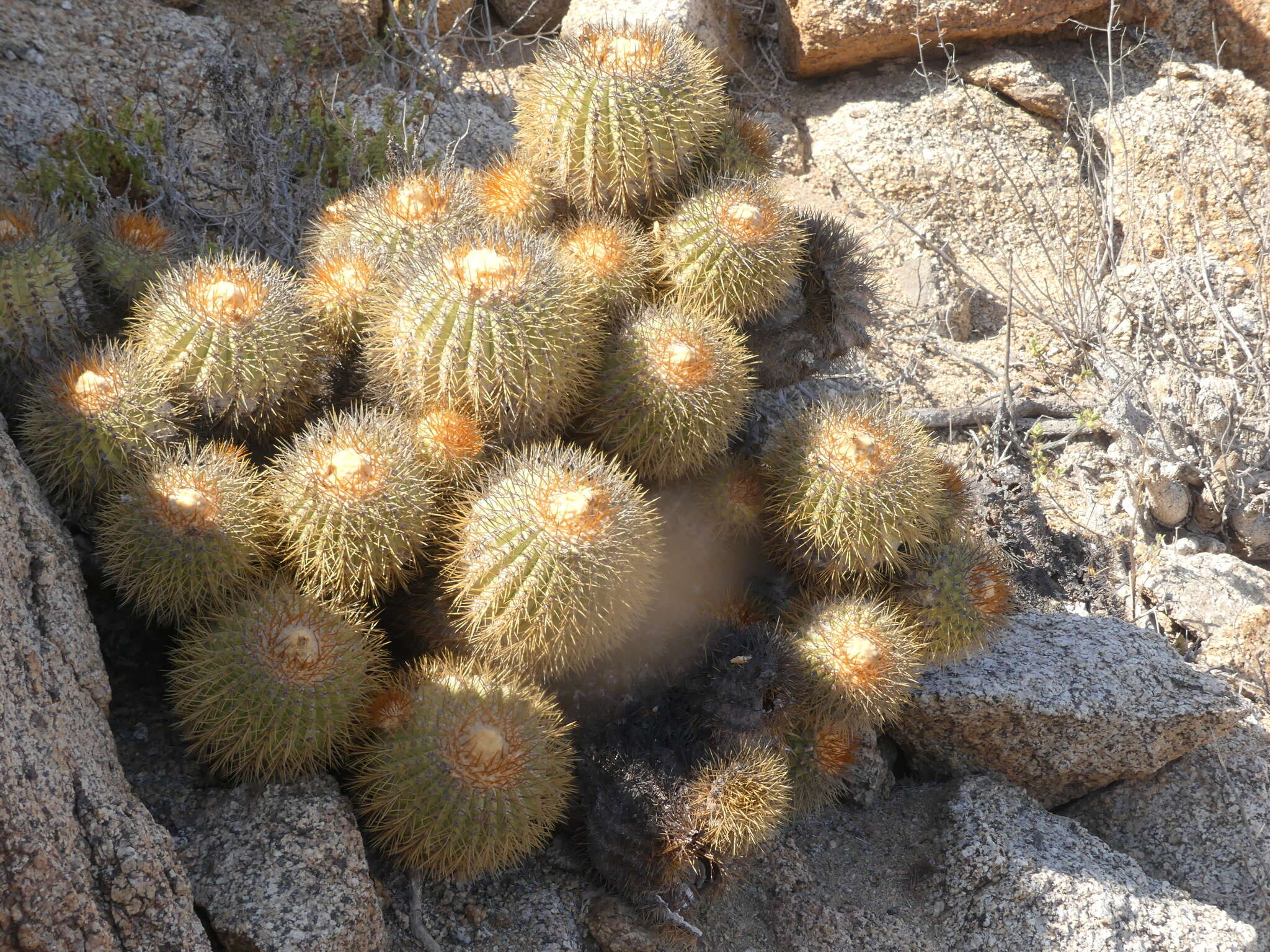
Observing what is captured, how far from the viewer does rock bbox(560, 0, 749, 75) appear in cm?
549

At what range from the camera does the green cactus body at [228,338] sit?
105 inches

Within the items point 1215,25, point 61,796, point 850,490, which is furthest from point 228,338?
point 1215,25

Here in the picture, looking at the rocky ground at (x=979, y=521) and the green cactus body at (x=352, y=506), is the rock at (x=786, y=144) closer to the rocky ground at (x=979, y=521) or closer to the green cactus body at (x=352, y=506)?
the rocky ground at (x=979, y=521)

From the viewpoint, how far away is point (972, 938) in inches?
117

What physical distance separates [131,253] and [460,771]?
1.83 m

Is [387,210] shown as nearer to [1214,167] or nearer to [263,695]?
[263,695]

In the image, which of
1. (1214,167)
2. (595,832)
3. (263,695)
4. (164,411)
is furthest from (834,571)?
(1214,167)

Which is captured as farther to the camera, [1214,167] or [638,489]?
[1214,167]

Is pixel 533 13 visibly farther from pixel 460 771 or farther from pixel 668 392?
pixel 460 771

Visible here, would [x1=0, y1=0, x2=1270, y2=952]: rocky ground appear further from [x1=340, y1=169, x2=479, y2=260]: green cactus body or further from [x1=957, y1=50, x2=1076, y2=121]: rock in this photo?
[x1=340, y1=169, x2=479, y2=260]: green cactus body

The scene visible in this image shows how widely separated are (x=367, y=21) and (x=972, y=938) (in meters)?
5.03

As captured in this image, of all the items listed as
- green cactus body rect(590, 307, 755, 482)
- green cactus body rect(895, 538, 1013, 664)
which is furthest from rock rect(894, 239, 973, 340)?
green cactus body rect(590, 307, 755, 482)

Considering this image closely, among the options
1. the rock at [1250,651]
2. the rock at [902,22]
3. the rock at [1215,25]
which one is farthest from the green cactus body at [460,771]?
the rock at [1215,25]

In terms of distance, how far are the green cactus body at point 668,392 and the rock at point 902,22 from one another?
3.45m
